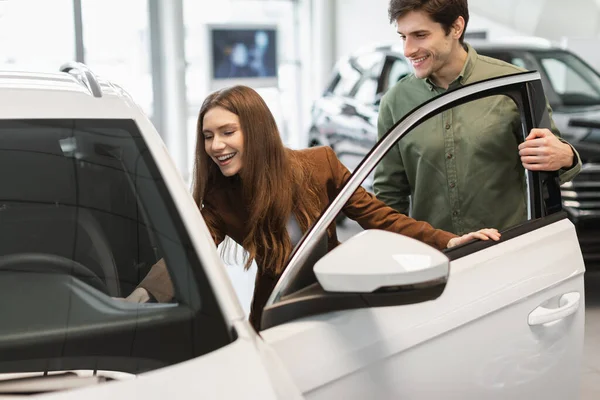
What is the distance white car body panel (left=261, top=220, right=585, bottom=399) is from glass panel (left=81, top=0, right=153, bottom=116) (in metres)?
9.02

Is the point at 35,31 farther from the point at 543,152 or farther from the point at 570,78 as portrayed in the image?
the point at 543,152

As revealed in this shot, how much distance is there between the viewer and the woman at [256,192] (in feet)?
6.75

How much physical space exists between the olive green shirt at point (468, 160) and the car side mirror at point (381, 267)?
880 mm

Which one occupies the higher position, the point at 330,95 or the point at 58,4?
the point at 58,4

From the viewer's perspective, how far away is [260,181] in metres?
2.07

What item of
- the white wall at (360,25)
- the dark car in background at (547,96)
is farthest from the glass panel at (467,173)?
the white wall at (360,25)

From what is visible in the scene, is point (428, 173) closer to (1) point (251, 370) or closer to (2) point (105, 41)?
(1) point (251, 370)

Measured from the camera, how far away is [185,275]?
1.44 metres

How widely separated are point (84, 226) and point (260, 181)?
0.59 m

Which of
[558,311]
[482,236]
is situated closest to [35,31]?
[482,236]

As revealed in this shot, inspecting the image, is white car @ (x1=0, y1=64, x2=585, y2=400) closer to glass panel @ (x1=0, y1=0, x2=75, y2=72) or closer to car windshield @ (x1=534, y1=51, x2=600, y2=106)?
car windshield @ (x1=534, y1=51, x2=600, y2=106)

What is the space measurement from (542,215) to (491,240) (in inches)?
7.5

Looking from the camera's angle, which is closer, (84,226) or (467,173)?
(84,226)

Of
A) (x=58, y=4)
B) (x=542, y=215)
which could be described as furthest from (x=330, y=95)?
(x=542, y=215)
